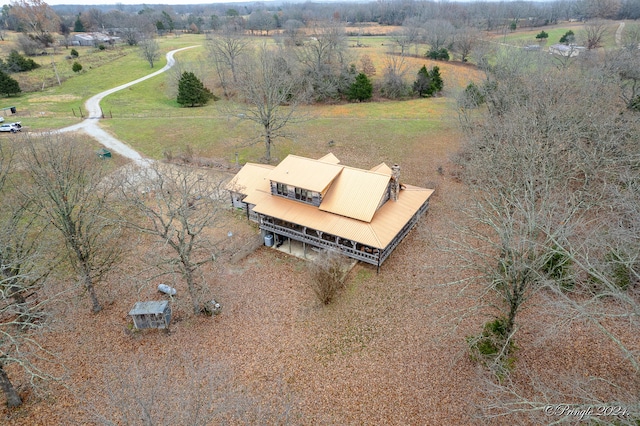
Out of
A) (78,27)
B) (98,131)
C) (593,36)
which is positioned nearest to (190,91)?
(98,131)

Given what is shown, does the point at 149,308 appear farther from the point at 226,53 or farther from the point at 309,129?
the point at 226,53

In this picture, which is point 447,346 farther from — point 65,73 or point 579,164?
point 65,73

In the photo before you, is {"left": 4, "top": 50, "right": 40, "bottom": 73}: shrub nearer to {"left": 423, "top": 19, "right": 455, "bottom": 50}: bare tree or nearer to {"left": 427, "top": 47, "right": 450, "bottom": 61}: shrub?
{"left": 427, "top": 47, "right": 450, "bottom": 61}: shrub

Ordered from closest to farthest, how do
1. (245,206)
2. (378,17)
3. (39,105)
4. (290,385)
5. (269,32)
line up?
(290,385), (245,206), (39,105), (269,32), (378,17)

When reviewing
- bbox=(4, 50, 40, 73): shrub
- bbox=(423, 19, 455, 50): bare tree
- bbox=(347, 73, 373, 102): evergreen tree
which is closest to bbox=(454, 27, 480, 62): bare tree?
bbox=(423, 19, 455, 50): bare tree

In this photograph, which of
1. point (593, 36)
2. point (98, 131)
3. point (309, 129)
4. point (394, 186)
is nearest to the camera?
point (394, 186)

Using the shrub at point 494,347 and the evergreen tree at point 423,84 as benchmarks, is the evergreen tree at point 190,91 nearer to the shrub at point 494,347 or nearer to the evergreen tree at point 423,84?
the evergreen tree at point 423,84

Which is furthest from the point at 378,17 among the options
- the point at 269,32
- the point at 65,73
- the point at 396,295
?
the point at 396,295
